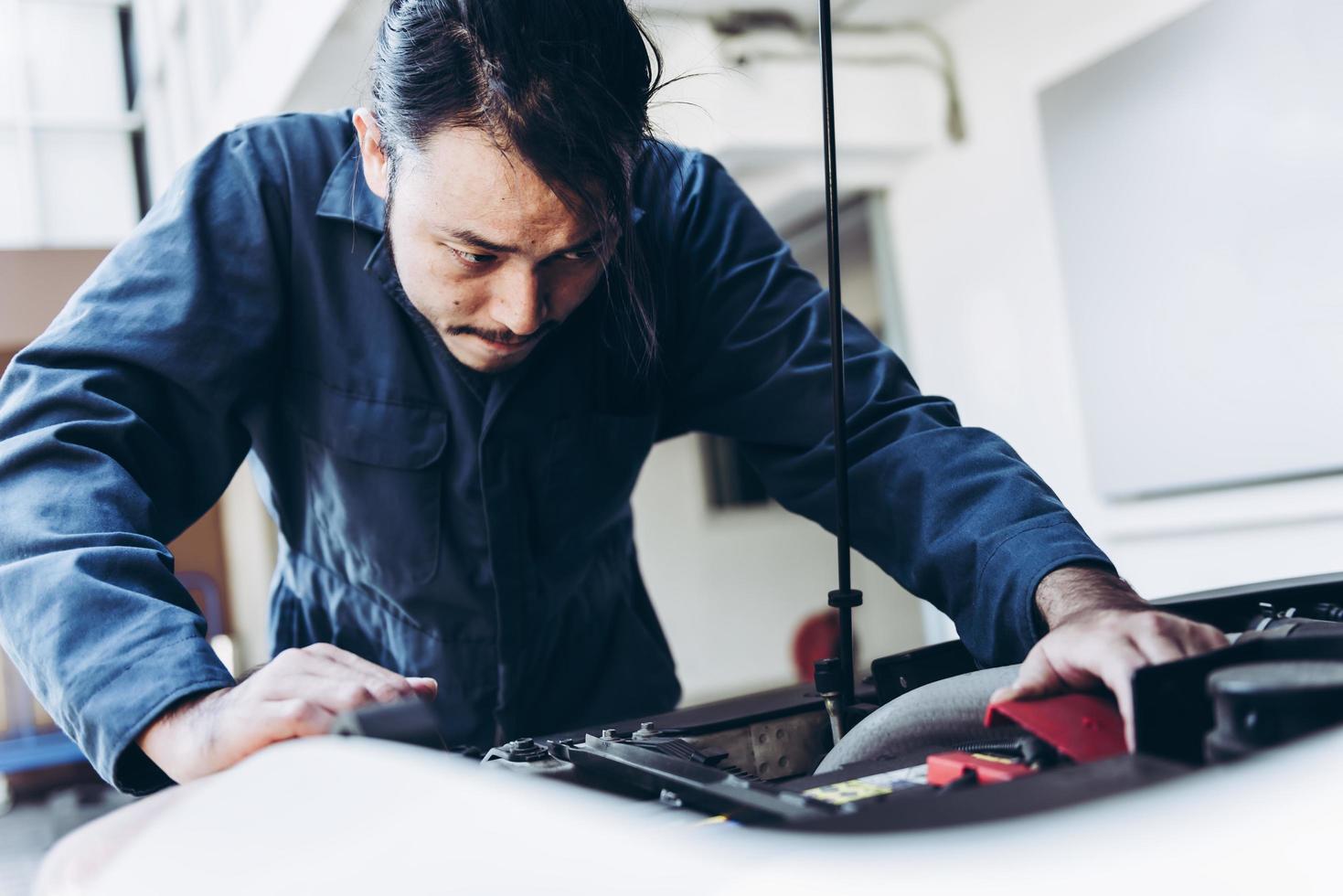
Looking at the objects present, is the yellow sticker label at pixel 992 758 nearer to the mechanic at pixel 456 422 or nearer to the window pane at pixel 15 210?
the mechanic at pixel 456 422

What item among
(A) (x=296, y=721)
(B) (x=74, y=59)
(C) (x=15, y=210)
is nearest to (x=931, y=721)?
(A) (x=296, y=721)

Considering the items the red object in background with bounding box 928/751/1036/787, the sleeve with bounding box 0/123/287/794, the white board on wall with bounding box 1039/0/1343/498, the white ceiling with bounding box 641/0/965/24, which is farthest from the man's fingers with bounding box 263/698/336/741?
the white ceiling with bounding box 641/0/965/24

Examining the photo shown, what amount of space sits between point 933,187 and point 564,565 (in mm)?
2637

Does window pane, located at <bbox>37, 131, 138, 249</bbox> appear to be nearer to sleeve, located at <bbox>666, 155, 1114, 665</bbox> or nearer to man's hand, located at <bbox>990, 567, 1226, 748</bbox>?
sleeve, located at <bbox>666, 155, 1114, 665</bbox>

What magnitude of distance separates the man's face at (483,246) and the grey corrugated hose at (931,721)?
0.47 m

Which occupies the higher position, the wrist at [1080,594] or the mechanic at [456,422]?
the mechanic at [456,422]

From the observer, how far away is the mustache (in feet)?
3.24

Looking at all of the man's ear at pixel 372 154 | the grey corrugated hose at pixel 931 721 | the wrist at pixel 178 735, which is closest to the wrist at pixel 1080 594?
the grey corrugated hose at pixel 931 721

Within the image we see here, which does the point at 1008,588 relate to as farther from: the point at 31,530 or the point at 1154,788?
the point at 31,530

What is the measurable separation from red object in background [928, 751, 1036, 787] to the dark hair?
1.81 ft

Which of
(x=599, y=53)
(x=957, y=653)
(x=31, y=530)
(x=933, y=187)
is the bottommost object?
(x=957, y=653)

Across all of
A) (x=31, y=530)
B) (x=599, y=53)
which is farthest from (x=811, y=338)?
(x=31, y=530)

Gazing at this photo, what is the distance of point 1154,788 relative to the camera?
0.32 metres

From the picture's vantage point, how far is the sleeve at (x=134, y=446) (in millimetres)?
695
